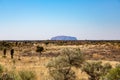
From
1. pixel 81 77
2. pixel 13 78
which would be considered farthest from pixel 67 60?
pixel 13 78

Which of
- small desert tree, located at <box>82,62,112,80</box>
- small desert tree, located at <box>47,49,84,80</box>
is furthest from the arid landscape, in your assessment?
small desert tree, located at <box>82,62,112,80</box>

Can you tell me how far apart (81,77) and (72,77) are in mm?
2845

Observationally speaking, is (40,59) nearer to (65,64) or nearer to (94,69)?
(65,64)

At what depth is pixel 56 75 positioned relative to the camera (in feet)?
82.3

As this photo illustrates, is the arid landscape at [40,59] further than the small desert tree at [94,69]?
Yes

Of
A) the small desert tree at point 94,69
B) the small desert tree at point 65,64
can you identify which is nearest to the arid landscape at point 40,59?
the small desert tree at point 65,64

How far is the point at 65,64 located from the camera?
27.4m

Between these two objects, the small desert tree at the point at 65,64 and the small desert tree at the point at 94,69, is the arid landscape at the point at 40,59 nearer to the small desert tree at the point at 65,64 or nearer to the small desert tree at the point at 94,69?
the small desert tree at the point at 65,64

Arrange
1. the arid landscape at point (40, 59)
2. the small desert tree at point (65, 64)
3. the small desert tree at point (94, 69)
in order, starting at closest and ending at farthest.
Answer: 1. the small desert tree at point (65, 64)
2. the small desert tree at point (94, 69)
3. the arid landscape at point (40, 59)

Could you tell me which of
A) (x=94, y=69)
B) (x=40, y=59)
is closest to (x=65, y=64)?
(x=94, y=69)

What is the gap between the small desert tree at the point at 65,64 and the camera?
2550 cm

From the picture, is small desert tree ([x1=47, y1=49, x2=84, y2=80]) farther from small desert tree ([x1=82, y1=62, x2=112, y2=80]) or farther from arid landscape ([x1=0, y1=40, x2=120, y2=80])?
small desert tree ([x1=82, y1=62, x2=112, y2=80])

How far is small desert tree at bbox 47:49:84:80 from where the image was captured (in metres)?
25.5

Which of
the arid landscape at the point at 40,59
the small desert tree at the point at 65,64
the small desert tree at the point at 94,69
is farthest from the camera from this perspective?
the arid landscape at the point at 40,59
